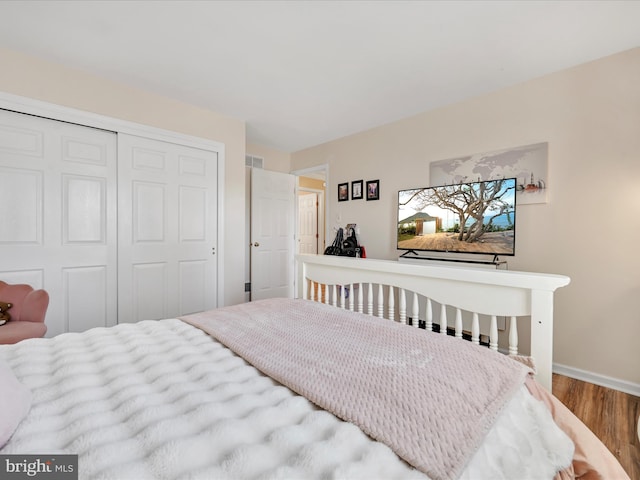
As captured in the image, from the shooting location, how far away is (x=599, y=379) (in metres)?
2.23

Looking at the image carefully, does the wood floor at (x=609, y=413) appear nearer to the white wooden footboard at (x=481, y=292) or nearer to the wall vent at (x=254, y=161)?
the white wooden footboard at (x=481, y=292)

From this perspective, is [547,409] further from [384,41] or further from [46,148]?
[46,148]

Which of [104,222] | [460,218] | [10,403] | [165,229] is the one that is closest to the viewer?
[10,403]

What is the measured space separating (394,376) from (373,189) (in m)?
3.08

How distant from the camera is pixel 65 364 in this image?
3.20 ft

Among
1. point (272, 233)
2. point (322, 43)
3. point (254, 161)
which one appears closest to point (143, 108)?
point (254, 161)

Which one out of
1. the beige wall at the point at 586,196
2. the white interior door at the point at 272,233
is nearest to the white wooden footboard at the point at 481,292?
the beige wall at the point at 586,196

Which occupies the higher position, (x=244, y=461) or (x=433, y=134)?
(x=433, y=134)

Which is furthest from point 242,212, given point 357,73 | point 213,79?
point 357,73

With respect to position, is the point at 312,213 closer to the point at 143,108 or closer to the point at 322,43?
the point at 143,108

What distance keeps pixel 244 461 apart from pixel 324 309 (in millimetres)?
1048

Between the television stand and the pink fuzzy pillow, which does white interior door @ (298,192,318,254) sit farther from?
the pink fuzzy pillow

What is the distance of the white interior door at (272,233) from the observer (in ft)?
14.2

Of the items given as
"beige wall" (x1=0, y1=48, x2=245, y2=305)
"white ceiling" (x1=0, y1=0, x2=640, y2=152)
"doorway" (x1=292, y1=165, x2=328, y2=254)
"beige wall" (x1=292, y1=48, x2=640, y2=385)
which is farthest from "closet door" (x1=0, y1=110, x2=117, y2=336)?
"doorway" (x1=292, y1=165, x2=328, y2=254)
